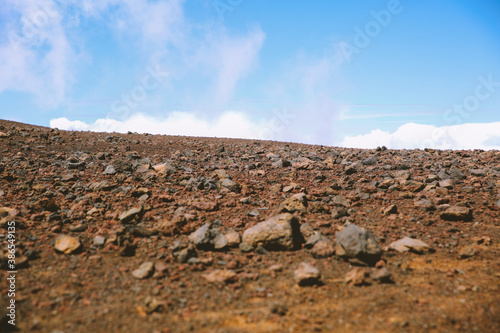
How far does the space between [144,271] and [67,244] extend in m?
1.70

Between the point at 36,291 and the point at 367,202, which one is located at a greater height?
the point at 367,202

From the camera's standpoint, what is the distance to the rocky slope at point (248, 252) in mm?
3318

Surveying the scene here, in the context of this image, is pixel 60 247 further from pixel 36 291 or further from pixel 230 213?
pixel 230 213

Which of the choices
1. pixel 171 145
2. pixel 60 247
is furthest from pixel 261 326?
pixel 171 145

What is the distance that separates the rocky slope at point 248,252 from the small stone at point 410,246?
0.02m

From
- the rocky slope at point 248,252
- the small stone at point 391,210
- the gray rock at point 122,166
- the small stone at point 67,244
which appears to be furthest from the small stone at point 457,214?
the gray rock at point 122,166

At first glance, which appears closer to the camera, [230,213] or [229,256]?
[229,256]

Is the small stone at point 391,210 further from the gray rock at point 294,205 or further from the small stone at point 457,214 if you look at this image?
the gray rock at point 294,205

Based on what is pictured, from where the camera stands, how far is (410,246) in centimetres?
496

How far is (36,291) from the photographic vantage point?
12.1 feet

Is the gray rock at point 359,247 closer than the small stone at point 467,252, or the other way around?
the gray rock at point 359,247

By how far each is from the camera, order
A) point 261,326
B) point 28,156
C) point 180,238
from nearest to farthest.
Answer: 1. point 261,326
2. point 180,238
3. point 28,156

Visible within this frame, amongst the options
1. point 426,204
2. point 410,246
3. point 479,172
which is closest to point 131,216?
point 410,246

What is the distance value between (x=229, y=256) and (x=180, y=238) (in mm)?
1117
